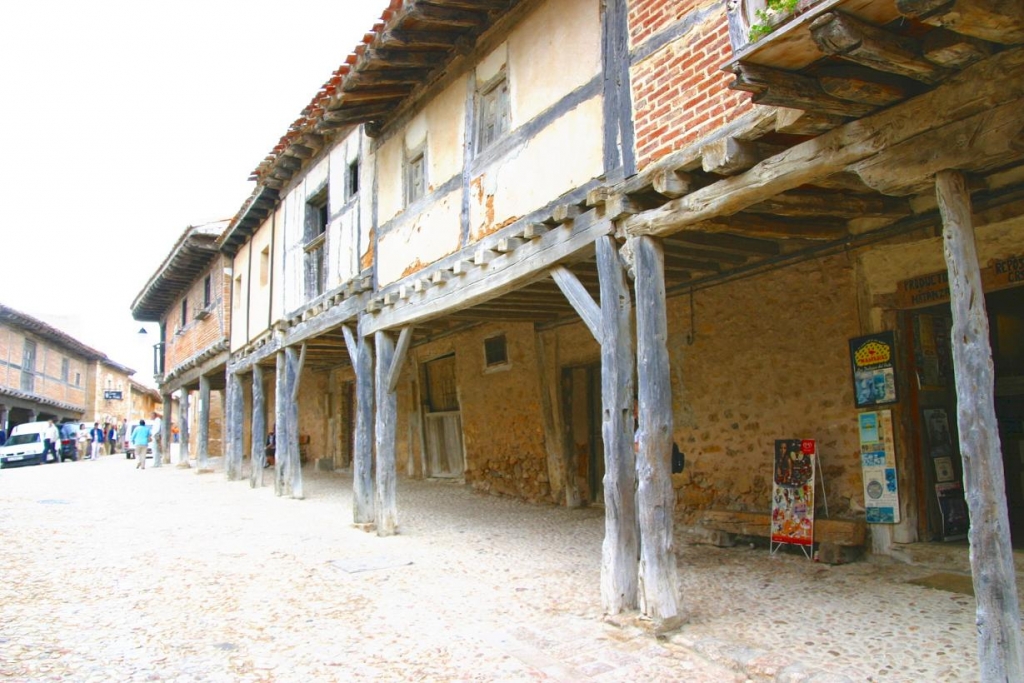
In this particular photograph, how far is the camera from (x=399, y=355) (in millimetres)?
8062

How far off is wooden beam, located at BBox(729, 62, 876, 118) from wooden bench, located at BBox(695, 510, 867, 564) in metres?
3.63

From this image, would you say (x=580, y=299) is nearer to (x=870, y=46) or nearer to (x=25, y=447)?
(x=870, y=46)

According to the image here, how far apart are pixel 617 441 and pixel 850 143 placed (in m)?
2.34

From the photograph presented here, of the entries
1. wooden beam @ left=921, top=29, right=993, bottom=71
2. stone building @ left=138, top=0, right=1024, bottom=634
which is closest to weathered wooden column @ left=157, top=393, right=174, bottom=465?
stone building @ left=138, top=0, right=1024, bottom=634

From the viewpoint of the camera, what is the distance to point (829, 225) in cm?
556

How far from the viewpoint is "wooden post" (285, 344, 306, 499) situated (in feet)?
37.5

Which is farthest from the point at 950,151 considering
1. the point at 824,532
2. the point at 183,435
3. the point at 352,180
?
the point at 183,435

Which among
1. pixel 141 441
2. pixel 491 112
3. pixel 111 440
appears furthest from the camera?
pixel 111 440

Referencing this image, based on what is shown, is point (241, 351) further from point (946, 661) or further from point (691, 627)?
point (946, 661)

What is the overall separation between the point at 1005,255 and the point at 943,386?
136 cm

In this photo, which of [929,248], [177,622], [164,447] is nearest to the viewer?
[177,622]

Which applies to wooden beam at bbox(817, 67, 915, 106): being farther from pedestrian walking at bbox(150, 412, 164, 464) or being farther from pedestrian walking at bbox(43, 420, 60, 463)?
pedestrian walking at bbox(43, 420, 60, 463)

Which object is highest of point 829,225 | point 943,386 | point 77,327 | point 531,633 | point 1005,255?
point 77,327

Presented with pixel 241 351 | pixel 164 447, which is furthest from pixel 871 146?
pixel 164 447
